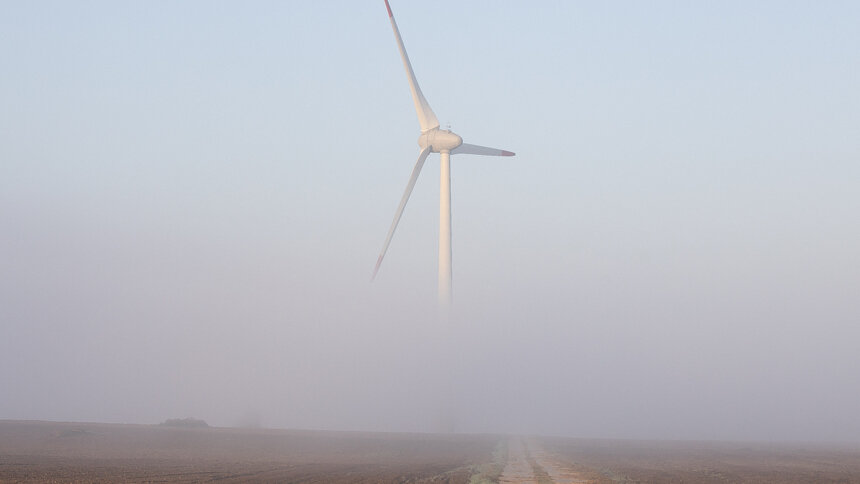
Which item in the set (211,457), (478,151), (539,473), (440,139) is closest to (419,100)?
(440,139)

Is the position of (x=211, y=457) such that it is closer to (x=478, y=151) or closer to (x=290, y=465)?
(x=290, y=465)

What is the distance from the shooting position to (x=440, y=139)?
121 metres

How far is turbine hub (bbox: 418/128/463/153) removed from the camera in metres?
121

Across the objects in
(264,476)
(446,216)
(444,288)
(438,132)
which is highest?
(438,132)

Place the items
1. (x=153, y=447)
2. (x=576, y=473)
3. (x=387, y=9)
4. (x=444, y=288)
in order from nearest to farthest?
(x=576, y=473)
(x=153, y=447)
(x=387, y=9)
(x=444, y=288)

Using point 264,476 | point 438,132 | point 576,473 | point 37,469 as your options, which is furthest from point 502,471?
point 438,132

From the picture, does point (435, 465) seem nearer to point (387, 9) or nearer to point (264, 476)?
point (264, 476)

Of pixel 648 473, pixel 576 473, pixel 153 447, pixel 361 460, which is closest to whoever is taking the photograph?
pixel 576 473

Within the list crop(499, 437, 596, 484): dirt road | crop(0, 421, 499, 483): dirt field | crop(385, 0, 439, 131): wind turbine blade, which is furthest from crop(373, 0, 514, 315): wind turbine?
crop(499, 437, 596, 484): dirt road

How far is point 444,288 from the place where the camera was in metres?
116

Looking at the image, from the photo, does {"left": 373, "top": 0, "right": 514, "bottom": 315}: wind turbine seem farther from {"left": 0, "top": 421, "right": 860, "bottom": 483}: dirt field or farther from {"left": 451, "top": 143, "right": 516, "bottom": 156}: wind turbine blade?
{"left": 0, "top": 421, "right": 860, "bottom": 483}: dirt field

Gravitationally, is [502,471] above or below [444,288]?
below

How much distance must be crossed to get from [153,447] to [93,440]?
394 inches

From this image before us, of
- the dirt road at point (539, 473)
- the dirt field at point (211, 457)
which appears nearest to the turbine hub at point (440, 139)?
Answer: the dirt field at point (211, 457)
